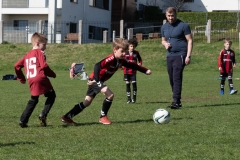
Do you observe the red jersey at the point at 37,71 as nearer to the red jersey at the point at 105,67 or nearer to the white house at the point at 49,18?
the red jersey at the point at 105,67

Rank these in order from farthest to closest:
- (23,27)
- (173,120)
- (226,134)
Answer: (23,27)
(173,120)
(226,134)

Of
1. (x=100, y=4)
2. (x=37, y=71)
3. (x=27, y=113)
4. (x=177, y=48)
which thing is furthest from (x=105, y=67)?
(x=100, y=4)

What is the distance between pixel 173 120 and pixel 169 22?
3.12m

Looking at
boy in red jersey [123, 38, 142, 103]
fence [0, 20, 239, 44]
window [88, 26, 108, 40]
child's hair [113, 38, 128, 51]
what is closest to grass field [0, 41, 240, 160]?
boy in red jersey [123, 38, 142, 103]

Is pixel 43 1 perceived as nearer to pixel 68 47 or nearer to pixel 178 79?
pixel 68 47

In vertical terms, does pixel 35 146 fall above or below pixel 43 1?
below

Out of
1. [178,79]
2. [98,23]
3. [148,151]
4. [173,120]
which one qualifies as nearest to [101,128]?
[173,120]

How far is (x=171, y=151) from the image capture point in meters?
6.91

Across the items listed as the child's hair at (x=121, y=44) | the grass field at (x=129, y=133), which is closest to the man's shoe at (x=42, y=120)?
the grass field at (x=129, y=133)

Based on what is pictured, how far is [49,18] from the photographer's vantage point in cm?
4675

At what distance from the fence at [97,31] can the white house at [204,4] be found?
20.0 feet

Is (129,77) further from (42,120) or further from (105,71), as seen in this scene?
(42,120)

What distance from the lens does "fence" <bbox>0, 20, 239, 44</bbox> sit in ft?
127

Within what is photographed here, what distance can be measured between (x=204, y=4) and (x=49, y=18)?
20821mm
